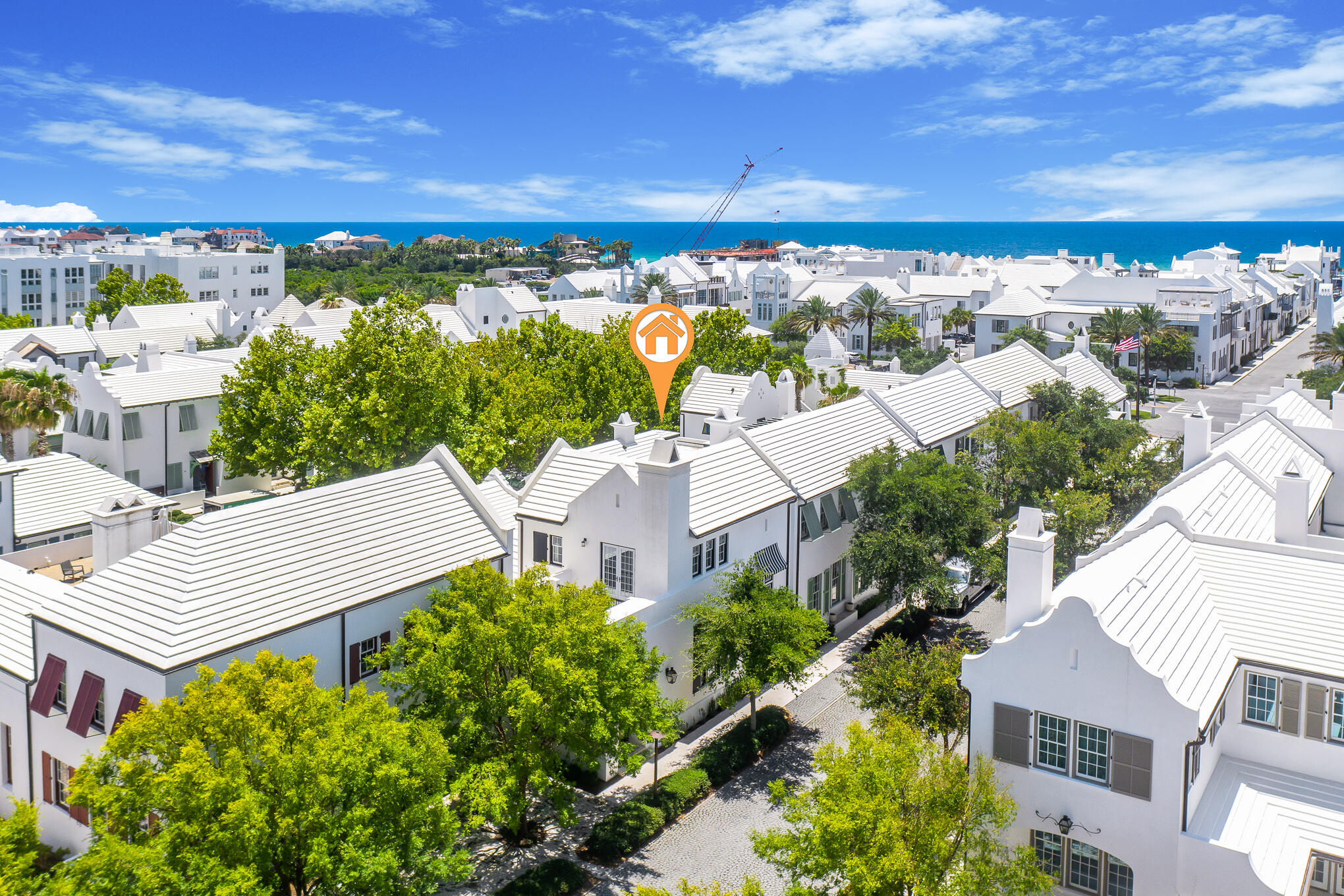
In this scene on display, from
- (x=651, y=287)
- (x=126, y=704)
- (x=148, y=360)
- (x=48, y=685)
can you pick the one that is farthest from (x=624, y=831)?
(x=651, y=287)

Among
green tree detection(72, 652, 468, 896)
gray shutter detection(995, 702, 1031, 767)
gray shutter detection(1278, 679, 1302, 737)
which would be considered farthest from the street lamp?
gray shutter detection(1278, 679, 1302, 737)

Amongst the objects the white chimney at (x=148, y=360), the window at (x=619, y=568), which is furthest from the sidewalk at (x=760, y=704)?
the white chimney at (x=148, y=360)

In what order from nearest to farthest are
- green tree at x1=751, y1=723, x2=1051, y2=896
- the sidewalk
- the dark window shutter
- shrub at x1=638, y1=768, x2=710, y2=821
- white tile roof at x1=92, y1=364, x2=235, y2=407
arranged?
1. green tree at x1=751, y1=723, x2=1051, y2=896
2. the dark window shutter
3. shrub at x1=638, y1=768, x2=710, y2=821
4. the sidewalk
5. white tile roof at x1=92, y1=364, x2=235, y2=407

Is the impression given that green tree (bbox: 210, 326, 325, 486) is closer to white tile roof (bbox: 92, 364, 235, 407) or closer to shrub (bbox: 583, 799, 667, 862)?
white tile roof (bbox: 92, 364, 235, 407)

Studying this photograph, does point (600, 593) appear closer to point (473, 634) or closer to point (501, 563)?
point (473, 634)

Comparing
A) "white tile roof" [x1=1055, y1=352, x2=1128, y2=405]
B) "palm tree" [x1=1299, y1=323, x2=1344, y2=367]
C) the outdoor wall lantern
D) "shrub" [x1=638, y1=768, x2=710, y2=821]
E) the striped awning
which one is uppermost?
"palm tree" [x1=1299, y1=323, x2=1344, y2=367]

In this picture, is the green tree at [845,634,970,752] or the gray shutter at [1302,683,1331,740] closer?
the gray shutter at [1302,683,1331,740]

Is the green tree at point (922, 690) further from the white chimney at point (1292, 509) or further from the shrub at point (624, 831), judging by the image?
the white chimney at point (1292, 509)

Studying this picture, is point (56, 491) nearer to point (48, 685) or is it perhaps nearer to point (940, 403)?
point (48, 685)
